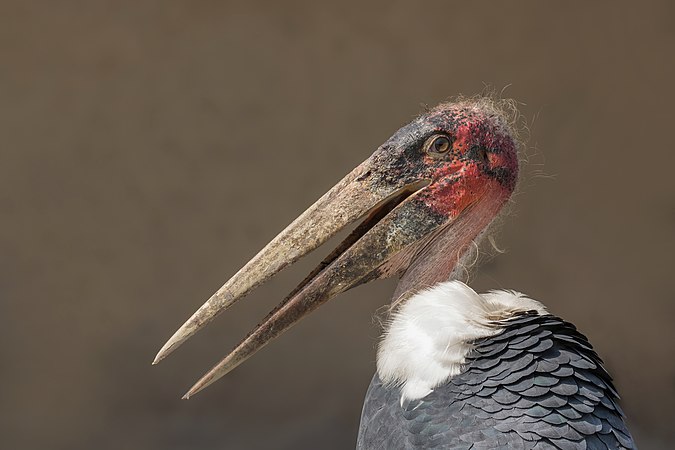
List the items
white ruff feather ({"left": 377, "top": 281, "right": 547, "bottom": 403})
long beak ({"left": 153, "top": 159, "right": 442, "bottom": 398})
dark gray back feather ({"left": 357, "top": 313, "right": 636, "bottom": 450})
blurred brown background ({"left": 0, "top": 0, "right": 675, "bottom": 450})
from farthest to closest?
1. blurred brown background ({"left": 0, "top": 0, "right": 675, "bottom": 450})
2. long beak ({"left": 153, "top": 159, "right": 442, "bottom": 398})
3. white ruff feather ({"left": 377, "top": 281, "right": 547, "bottom": 403})
4. dark gray back feather ({"left": 357, "top": 313, "right": 636, "bottom": 450})

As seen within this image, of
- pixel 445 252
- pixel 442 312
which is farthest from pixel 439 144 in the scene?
pixel 442 312

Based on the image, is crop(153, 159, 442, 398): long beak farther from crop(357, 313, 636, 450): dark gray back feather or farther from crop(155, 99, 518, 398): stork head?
crop(357, 313, 636, 450): dark gray back feather

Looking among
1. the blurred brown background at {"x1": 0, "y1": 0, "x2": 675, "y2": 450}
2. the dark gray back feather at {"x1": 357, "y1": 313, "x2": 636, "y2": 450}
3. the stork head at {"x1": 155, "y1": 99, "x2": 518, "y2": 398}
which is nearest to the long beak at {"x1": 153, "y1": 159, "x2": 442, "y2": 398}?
the stork head at {"x1": 155, "y1": 99, "x2": 518, "y2": 398}

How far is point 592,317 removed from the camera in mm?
4375

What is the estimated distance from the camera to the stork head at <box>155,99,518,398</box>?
2244mm

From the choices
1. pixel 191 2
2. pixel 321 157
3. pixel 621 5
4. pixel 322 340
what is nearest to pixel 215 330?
pixel 322 340

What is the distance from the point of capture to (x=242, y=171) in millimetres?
4242

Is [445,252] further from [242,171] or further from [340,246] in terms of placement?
[242,171]

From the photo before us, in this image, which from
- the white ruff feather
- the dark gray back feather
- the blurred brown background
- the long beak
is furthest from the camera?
the blurred brown background

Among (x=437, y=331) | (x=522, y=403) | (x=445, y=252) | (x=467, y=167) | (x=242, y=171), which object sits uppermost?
(x=242, y=171)

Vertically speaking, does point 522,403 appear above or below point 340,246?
below

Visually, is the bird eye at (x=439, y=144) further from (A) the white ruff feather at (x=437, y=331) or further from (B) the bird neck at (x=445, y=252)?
(A) the white ruff feather at (x=437, y=331)

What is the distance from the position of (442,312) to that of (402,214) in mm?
274

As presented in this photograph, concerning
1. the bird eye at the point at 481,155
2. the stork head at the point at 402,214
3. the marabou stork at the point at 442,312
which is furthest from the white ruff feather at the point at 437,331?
the bird eye at the point at 481,155
